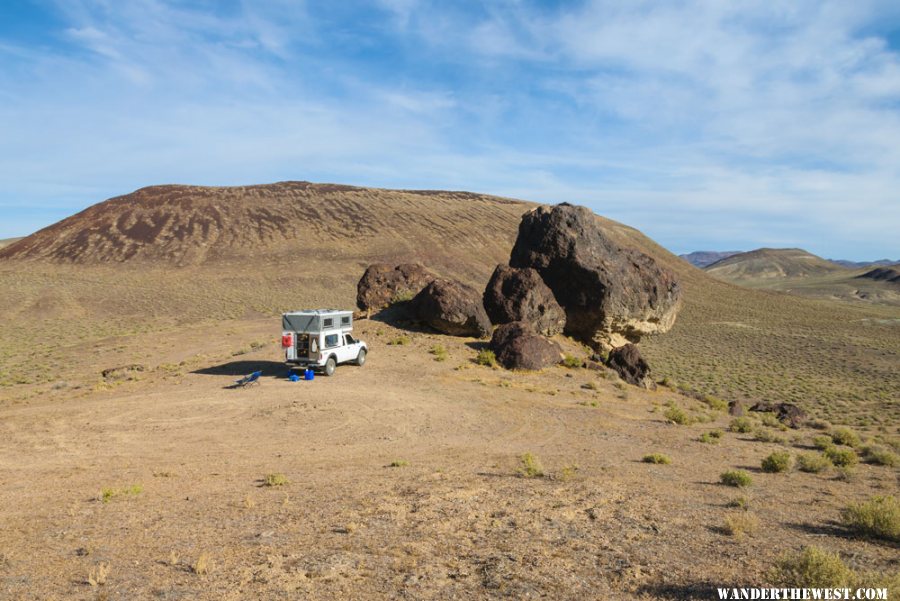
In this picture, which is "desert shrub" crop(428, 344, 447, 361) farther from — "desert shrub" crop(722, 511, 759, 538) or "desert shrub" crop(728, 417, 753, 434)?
"desert shrub" crop(722, 511, 759, 538)

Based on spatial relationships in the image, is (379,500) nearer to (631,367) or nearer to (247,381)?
(247,381)

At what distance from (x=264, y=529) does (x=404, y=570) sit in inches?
97.1

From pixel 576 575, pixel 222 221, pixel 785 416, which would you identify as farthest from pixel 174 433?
pixel 222 221

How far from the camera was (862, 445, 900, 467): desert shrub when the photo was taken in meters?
12.2

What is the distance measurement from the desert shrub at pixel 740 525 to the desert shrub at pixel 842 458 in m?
6.20

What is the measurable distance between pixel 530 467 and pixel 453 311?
14584mm

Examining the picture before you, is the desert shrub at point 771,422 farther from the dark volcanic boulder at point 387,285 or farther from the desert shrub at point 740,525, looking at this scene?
the dark volcanic boulder at point 387,285

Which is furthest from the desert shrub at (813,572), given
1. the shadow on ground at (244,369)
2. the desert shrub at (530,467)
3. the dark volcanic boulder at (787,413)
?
the shadow on ground at (244,369)

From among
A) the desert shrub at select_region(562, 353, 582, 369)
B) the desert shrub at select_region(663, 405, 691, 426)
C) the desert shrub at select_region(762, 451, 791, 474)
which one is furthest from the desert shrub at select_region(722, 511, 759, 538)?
the desert shrub at select_region(562, 353, 582, 369)

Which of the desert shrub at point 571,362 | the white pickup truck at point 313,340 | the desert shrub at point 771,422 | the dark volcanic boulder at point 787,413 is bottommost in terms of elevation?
the dark volcanic boulder at point 787,413

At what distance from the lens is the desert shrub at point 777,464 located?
1105 centimetres

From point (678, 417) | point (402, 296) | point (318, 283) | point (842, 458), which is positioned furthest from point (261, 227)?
point (842, 458)

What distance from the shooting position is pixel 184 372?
21219 millimetres

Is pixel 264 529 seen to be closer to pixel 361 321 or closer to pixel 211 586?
pixel 211 586
